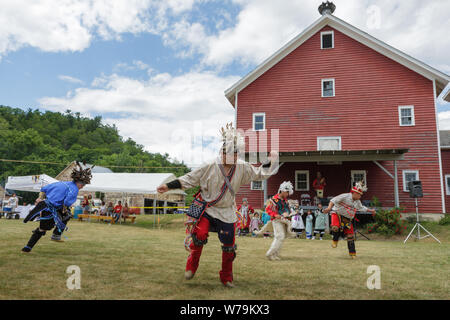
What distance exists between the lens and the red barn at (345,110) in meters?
19.6

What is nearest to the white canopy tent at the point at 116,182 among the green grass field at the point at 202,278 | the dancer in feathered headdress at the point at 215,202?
the green grass field at the point at 202,278

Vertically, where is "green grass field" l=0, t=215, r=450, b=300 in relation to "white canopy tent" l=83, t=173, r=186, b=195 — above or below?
below

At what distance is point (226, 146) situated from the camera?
4.93 meters

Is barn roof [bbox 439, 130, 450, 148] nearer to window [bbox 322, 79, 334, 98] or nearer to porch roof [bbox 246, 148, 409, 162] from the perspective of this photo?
porch roof [bbox 246, 148, 409, 162]

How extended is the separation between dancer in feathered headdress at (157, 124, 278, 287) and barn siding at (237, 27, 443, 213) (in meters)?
16.5

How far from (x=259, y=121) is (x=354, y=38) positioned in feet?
26.9

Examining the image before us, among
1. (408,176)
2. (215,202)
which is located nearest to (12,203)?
(215,202)

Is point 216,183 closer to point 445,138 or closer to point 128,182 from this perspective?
point 128,182

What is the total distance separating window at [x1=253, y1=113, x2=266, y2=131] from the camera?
2210 centimetres

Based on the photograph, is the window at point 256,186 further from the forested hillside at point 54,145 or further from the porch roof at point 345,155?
the forested hillside at point 54,145

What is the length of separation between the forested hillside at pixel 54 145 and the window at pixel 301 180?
4726cm

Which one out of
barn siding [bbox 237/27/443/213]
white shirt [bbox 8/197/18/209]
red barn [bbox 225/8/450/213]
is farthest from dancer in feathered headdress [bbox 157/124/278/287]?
white shirt [bbox 8/197/18/209]
